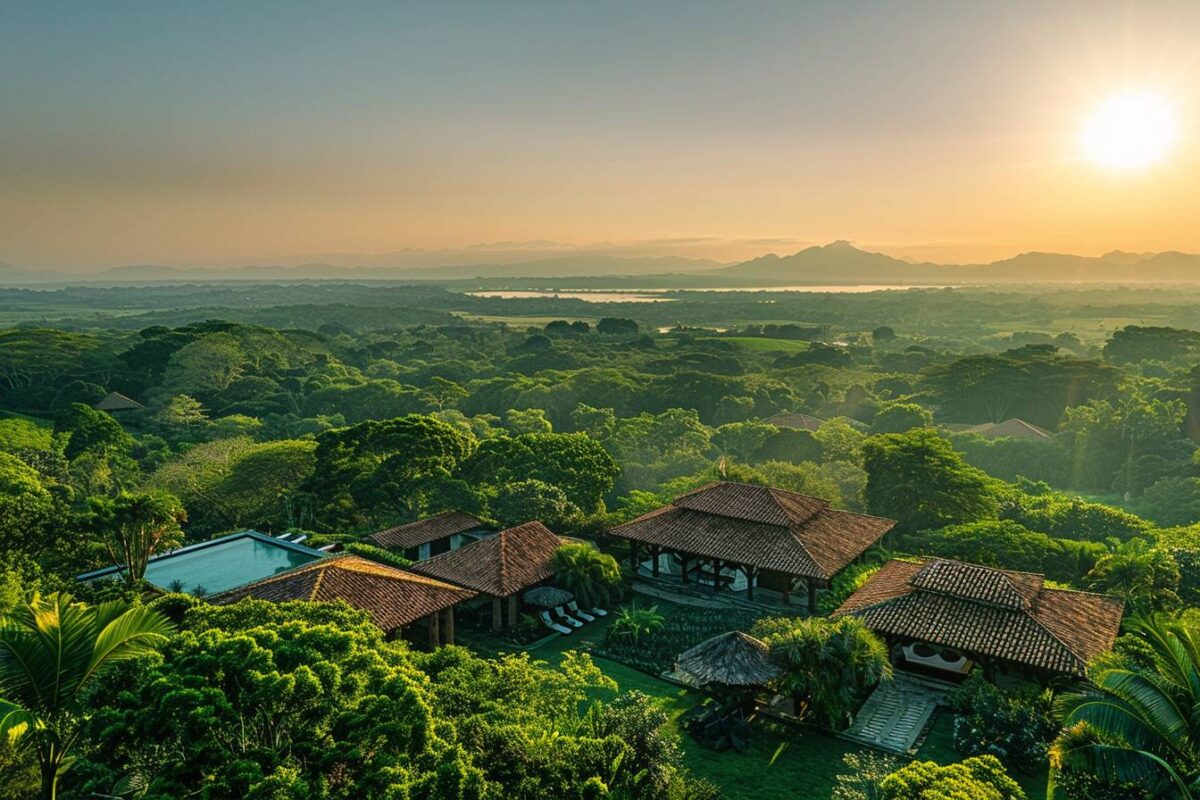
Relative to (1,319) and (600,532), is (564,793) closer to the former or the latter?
(600,532)

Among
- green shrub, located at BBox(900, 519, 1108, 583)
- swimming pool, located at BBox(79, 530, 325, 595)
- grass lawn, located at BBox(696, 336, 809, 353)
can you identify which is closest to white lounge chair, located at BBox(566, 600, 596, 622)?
swimming pool, located at BBox(79, 530, 325, 595)

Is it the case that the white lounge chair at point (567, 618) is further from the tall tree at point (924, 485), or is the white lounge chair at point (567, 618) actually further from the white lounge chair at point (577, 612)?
the tall tree at point (924, 485)

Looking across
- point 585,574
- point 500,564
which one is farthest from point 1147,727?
point 500,564

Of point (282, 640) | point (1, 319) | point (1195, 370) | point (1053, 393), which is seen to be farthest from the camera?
point (1, 319)

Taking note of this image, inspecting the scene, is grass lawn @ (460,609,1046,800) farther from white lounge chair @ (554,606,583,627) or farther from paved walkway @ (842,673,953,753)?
white lounge chair @ (554,606,583,627)

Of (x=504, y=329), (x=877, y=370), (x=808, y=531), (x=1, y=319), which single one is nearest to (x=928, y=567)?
(x=808, y=531)

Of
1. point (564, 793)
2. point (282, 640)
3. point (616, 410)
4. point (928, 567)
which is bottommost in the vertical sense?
point (616, 410)
